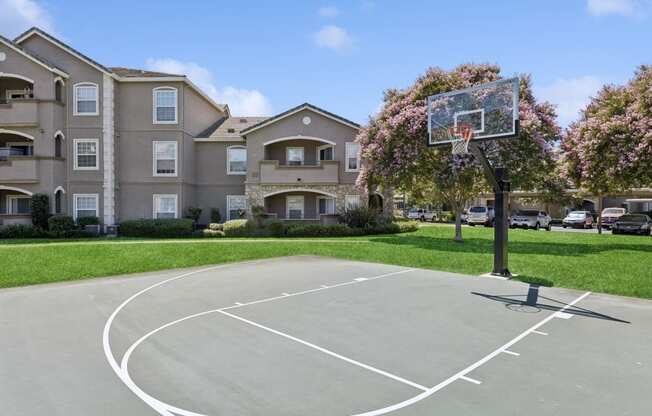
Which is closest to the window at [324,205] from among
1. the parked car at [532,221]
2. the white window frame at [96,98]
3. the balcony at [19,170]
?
the white window frame at [96,98]

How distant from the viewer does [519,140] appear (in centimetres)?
1788

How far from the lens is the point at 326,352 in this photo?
5.76 m

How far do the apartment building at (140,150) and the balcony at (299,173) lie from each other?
0.21 feet

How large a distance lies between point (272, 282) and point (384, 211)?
1799 centimetres

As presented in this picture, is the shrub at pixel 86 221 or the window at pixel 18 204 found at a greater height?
the window at pixel 18 204

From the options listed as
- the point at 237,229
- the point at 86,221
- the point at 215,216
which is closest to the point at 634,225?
the point at 237,229

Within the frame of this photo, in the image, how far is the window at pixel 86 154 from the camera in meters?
24.8

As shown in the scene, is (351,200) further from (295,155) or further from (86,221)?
(86,221)

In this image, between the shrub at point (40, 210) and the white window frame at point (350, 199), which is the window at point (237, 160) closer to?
the white window frame at point (350, 199)

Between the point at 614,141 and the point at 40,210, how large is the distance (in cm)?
2945

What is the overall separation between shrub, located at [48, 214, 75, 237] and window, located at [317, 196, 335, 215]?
15.2m

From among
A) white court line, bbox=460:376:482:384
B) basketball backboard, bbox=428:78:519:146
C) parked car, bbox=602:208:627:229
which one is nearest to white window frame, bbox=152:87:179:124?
basketball backboard, bbox=428:78:519:146

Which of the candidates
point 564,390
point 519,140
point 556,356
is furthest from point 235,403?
point 519,140

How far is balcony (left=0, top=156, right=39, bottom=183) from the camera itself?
23.1m
